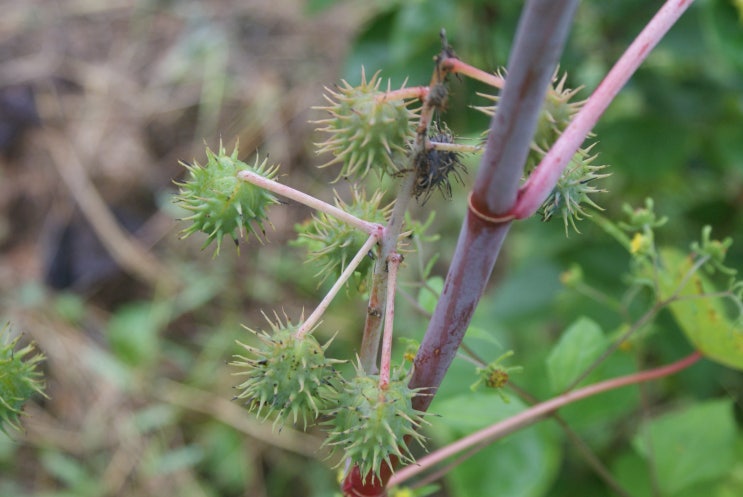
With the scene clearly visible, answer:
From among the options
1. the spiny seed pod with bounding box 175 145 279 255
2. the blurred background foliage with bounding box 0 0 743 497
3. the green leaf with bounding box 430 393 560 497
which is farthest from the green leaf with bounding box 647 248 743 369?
the spiny seed pod with bounding box 175 145 279 255

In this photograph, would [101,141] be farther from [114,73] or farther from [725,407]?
[725,407]

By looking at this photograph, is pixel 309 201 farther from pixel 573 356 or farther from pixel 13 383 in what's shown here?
pixel 573 356

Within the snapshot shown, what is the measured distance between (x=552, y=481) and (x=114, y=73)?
3.25m

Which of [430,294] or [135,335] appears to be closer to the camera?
[430,294]

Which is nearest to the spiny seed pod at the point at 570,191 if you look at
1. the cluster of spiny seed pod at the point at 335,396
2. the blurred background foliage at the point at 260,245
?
the cluster of spiny seed pod at the point at 335,396

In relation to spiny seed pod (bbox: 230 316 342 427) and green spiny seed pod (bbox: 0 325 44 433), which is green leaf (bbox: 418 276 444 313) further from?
green spiny seed pod (bbox: 0 325 44 433)

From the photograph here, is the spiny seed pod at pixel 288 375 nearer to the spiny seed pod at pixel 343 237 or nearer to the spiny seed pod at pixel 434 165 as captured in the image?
the spiny seed pod at pixel 343 237

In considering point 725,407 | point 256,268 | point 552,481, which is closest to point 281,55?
point 256,268

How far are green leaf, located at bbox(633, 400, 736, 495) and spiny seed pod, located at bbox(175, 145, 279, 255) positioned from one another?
1061mm

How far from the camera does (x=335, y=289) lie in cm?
79

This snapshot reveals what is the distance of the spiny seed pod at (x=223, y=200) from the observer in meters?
0.84

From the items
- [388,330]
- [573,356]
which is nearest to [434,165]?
[388,330]

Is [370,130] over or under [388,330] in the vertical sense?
over

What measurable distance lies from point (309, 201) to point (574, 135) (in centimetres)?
27
